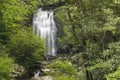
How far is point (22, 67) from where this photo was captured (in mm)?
22188

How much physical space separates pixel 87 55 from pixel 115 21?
7.47 ft

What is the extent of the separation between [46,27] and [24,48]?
10919mm

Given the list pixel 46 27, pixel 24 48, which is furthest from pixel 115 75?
pixel 46 27

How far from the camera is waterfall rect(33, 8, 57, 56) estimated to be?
31.1 meters

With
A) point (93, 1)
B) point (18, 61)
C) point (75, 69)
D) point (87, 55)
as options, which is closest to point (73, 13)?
point (93, 1)

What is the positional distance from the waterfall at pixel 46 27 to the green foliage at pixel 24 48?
8.97m

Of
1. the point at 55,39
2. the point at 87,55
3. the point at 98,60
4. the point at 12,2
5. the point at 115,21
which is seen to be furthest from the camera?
the point at 55,39

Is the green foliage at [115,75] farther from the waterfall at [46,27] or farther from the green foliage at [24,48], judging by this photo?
the waterfall at [46,27]

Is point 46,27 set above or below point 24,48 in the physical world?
above

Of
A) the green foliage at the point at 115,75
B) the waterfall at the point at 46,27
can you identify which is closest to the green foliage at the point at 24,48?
the waterfall at the point at 46,27

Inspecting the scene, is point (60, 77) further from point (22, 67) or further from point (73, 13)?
point (22, 67)

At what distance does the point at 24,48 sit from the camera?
21.4 metres

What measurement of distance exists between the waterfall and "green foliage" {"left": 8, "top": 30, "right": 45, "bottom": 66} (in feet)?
29.4

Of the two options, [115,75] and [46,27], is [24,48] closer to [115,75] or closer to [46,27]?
[46,27]
